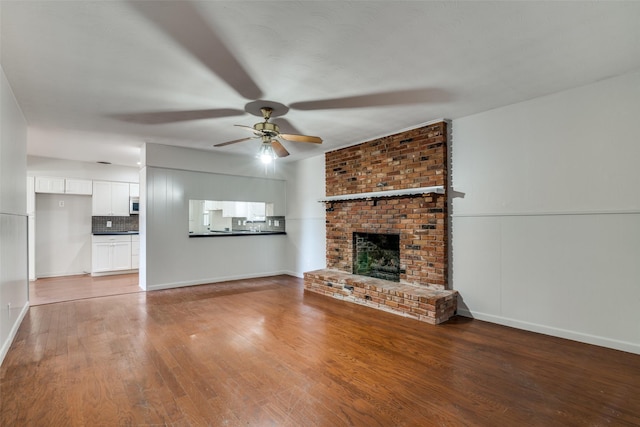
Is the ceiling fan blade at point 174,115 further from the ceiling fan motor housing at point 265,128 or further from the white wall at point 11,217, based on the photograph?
the white wall at point 11,217

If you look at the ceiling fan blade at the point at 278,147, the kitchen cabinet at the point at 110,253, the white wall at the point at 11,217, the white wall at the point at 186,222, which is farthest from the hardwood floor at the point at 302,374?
the kitchen cabinet at the point at 110,253

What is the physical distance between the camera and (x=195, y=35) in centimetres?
214

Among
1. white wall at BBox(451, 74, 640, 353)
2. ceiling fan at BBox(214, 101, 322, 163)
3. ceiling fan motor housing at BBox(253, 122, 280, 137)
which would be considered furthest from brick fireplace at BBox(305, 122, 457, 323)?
ceiling fan motor housing at BBox(253, 122, 280, 137)

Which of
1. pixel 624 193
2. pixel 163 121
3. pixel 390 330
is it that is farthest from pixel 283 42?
pixel 624 193

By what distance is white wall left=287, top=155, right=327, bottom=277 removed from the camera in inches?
237

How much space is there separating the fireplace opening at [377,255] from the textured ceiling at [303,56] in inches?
76.9

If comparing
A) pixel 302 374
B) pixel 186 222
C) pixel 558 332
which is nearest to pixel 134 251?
pixel 186 222

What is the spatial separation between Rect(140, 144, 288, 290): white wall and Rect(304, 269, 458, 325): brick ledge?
1777 millimetres

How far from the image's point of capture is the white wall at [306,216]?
237 inches

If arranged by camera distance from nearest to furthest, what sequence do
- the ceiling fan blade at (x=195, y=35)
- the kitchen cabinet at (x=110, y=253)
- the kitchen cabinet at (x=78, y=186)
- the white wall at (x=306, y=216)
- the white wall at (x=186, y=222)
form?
the ceiling fan blade at (x=195, y=35), the white wall at (x=186, y=222), the white wall at (x=306, y=216), the kitchen cabinet at (x=78, y=186), the kitchen cabinet at (x=110, y=253)

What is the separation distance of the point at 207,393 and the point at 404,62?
2.95m

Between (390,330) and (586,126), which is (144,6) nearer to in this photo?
(390,330)

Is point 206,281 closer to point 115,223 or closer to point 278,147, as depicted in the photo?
point 115,223

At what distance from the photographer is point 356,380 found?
230 centimetres
